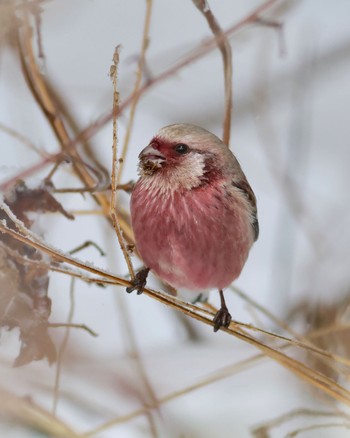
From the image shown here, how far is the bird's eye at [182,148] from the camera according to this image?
2131mm

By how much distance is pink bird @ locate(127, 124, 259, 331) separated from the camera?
2.16 meters

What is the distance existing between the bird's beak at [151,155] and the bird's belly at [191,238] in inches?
5.7

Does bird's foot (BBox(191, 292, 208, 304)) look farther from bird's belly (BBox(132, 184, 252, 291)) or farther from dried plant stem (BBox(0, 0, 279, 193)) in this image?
dried plant stem (BBox(0, 0, 279, 193))

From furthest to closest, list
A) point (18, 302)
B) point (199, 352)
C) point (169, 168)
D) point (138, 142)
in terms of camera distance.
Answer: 1. point (138, 142)
2. point (199, 352)
3. point (169, 168)
4. point (18, 302)

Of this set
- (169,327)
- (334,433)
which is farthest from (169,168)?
(169,327)

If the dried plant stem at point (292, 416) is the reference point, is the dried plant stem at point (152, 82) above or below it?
above

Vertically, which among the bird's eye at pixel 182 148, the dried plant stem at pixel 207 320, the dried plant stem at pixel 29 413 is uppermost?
the bird's eye at pixel 182 148

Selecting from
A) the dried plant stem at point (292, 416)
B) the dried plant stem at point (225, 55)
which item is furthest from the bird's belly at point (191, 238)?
the dried plant stem at point (292, 416)

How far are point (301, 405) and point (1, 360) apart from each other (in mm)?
1473

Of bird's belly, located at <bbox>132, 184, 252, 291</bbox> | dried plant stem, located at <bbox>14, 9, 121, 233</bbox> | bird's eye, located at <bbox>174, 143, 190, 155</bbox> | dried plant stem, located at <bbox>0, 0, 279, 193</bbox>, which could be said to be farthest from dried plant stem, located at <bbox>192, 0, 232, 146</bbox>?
dried plant stem, located at <bbox>14, 9, 121, 233</bbox>

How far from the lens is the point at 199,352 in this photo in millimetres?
3350

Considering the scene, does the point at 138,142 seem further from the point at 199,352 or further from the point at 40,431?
the point at 40,431

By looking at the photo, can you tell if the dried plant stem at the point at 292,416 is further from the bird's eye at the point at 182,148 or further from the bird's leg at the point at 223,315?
the bird's eye at the point at 182,148

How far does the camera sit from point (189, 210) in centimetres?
223
